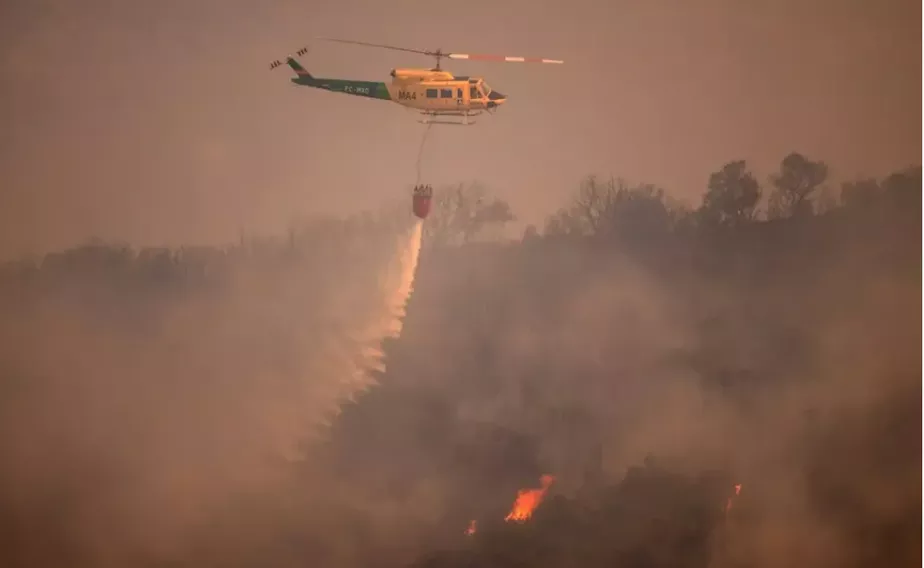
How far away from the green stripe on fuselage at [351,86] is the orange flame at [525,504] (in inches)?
48.6

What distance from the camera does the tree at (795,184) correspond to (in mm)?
2254

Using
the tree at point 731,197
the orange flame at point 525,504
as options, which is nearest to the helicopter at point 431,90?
the tree at point 731,197

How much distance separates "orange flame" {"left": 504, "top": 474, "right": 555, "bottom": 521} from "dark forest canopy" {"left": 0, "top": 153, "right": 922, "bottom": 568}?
29 mm

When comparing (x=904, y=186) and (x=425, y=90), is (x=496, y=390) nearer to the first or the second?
(x=425, y=90)

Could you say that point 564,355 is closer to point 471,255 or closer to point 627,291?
point 627,291

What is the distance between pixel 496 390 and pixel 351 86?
1.00 meters

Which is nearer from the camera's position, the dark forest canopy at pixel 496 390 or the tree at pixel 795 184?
the dark forest canopy at pixel 496 390

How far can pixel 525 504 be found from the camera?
2.19m

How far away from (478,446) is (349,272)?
0.63 meters

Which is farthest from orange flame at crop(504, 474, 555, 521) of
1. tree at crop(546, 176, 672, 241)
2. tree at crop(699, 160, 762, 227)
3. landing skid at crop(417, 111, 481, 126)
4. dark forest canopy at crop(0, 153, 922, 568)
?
landing skid at crop(417, 111, 481, 126)

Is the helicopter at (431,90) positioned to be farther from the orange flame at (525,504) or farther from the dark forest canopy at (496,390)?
the orange flame at (525,504)

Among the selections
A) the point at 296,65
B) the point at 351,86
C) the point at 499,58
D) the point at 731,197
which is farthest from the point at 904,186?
the point at 296,65

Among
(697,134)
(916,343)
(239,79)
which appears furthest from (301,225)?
(916,343)

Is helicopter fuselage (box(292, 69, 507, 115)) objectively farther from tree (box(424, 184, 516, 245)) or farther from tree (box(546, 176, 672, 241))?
tree (box(546, 176, 672, 241))
